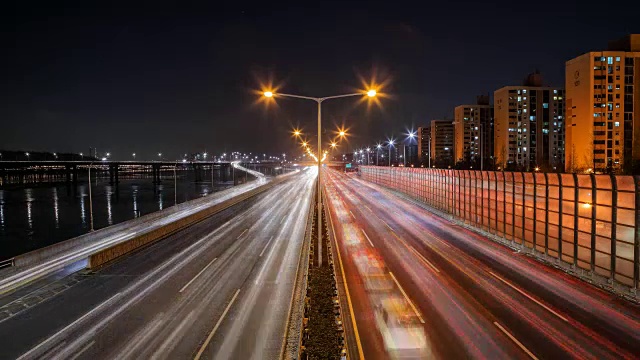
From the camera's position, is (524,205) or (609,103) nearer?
(524,205)

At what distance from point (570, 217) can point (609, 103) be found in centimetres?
9350

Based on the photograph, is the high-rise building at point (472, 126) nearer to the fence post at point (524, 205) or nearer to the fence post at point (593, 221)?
the fence post at point (524, 205)

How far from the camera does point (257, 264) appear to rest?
78.2 feet

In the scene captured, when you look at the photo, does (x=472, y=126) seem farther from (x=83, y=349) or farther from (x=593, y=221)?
(x=83, y=349)

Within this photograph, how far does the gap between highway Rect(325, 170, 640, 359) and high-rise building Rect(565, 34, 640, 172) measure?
85.5 metres

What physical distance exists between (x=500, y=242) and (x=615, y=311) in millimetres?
12991

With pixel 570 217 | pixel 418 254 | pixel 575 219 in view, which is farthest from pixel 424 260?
pixel 575 219

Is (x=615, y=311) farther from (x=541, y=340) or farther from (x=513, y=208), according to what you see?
(x=513, y=208)

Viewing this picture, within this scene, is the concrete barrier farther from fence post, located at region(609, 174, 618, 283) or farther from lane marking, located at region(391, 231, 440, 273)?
fence post, located at region(609, 174, 618, 283)

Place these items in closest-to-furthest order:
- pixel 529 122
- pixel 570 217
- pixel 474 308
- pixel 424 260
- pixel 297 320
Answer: pixel 297 320 < pixel 474 308 < pixel 570 217 < pixel 424 260 < pixel 529 122

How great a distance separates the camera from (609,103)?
94.4m

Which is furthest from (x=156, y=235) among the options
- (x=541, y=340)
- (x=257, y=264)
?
(x=541, y=340)

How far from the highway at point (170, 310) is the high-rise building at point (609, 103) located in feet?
306

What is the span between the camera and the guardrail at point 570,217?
17422 mm
